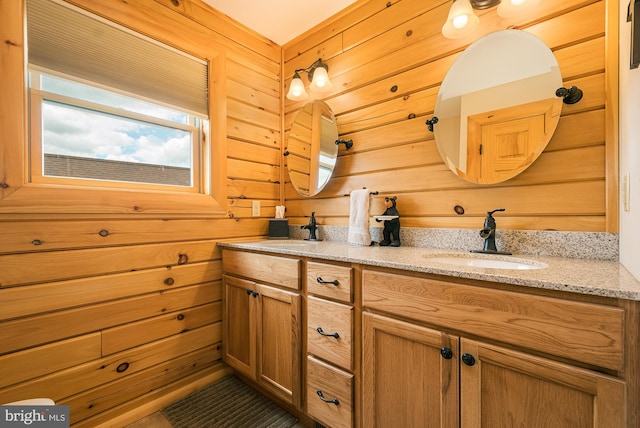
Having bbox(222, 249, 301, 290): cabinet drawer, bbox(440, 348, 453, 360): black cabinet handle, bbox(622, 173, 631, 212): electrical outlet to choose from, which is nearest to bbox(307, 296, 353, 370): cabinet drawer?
bbox(222, 249, 301, 290): cabinet drawer

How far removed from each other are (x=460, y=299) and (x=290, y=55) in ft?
7.15

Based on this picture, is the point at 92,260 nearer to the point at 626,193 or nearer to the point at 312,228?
the point at 312,228

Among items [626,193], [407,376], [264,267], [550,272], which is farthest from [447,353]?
[264,267]

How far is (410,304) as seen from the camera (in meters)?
0.97

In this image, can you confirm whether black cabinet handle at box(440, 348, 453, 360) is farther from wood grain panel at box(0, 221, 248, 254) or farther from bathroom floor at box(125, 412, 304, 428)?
wood grain panel at box(0, 221, 248, 254)

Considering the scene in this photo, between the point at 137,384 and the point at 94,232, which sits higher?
the point at 94,232

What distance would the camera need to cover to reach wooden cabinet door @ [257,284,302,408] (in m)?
1.34

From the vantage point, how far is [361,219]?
157 centimetres

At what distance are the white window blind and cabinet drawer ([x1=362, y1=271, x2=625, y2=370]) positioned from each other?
1641 mm

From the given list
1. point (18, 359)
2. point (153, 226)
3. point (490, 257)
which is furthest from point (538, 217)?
point (18, 359)

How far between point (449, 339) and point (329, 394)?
2.03 ft

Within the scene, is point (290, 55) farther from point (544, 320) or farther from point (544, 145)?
point (544, 320)

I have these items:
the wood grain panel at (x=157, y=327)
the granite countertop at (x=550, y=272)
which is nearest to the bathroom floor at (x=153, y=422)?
the wood grain panel at (x=157, y=327)

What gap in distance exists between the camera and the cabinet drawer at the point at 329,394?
1.14 m
